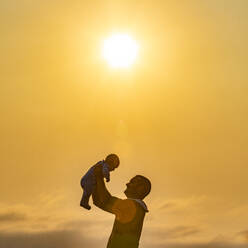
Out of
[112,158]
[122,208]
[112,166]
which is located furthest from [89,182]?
[122,208]

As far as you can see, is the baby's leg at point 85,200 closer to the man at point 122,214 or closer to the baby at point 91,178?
the baby at point 91,178

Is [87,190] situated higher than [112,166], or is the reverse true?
[112,166]

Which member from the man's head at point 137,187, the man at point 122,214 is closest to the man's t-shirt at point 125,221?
the man at point 122,214

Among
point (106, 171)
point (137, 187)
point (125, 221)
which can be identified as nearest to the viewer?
point (106, 171)

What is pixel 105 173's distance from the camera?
1022 inches

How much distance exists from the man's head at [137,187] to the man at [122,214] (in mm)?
252

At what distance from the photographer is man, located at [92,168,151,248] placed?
2600 cm

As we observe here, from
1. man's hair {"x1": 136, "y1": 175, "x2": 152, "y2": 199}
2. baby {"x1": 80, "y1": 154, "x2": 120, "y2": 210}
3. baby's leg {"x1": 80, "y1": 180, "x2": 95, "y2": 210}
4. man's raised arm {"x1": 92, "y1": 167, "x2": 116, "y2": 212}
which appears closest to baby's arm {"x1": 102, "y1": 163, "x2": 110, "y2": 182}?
baby {"x1": 80, "y1": 154, "x2": 120, "y2": 210}

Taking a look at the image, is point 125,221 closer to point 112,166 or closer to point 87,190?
point 87,190

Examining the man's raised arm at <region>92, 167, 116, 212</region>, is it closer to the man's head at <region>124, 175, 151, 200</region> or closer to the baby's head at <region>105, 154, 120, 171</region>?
the baby's head at <region>105, 154, 120, 171</region>

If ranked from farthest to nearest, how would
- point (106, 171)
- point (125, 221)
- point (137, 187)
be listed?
point (137, 187) → point (125, 221) → point (106, 171)

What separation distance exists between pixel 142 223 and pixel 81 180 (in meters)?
1.64

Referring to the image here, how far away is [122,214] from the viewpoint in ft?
85.5

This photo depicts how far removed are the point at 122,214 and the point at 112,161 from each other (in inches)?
45.7
